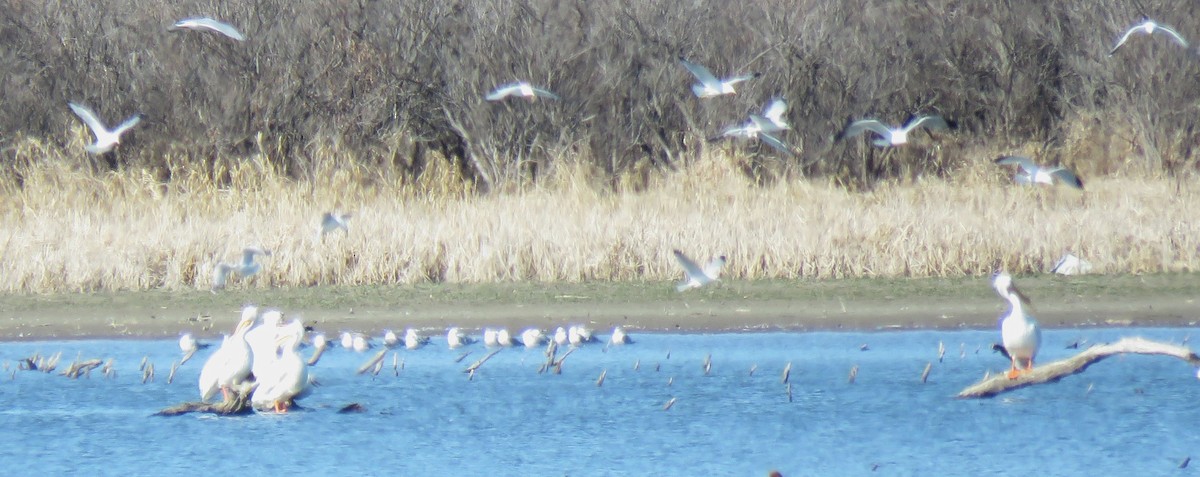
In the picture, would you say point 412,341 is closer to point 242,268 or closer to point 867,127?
point 242,268

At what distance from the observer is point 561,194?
1439 cm

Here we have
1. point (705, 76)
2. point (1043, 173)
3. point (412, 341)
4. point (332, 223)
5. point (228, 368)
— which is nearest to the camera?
point (228, 368)

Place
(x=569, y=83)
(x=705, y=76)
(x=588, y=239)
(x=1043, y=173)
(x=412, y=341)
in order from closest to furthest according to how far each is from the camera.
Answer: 1. (x=412, y=341)
2. (x=1043, y=173)
3. (x=705, y=76)
4. (x=588, y=239)
5. (x=569, y=83)

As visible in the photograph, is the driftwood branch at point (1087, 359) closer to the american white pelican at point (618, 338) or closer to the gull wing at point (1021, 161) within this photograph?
the american white pelican at point (618, 338)

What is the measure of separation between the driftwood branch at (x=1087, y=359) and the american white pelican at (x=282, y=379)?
3235mm

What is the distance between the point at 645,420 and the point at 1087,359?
2.70m

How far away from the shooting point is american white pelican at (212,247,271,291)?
11.3m

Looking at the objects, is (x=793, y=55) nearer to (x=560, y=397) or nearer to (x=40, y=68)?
(x=40, y=68)

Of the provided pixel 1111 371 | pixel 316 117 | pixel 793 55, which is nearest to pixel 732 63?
pixel 793 55

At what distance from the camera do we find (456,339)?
32.6 ft

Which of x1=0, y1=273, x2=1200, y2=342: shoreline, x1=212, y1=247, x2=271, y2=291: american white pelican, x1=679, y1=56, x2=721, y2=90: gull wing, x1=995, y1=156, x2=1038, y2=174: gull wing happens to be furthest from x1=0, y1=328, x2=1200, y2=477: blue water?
x1=679, y1=56, x2=721, y2=90: gull wing

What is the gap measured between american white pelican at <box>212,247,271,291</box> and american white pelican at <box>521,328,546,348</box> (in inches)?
90.9

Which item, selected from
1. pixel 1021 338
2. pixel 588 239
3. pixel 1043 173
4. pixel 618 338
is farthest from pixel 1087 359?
pixel 588 239

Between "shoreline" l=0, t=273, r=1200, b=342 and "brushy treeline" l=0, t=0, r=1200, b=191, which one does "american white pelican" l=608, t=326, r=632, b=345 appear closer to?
"shoreline" l=0, t=273, r=1200, b=342
